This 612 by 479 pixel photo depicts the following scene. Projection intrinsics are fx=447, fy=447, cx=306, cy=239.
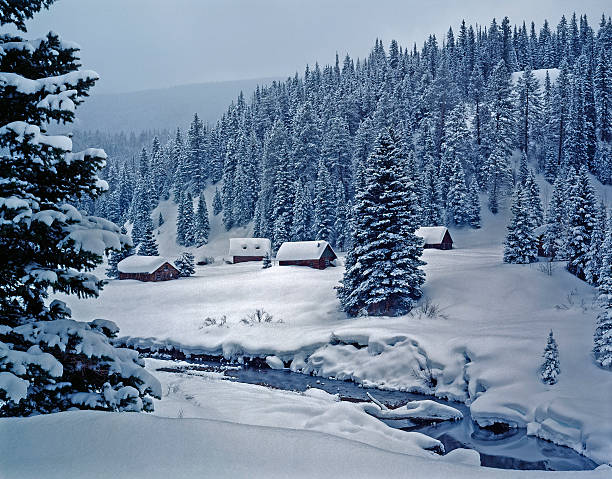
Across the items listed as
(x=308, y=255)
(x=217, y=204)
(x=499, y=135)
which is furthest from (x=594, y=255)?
(x=217, y=204)

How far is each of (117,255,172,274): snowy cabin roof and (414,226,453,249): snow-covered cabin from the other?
37.1m

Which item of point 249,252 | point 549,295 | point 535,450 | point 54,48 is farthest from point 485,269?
point 249,252

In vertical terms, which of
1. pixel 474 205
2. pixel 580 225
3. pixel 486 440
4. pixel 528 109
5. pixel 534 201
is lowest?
pixel 486 440

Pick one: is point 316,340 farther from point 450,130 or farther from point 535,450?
point 450,130

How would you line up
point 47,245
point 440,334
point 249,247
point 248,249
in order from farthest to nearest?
point 249,247
point 248,249
point 440,334
point 47,245

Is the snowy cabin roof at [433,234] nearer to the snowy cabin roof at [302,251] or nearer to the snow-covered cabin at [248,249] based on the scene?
the snowy cabin roof at [302,251]

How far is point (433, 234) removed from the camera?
63.3 metres

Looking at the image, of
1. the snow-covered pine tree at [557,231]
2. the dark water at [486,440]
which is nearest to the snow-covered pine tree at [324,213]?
the snow-covered pine tree at [557,231]

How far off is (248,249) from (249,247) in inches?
16.0

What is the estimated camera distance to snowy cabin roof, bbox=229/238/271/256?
244 feet

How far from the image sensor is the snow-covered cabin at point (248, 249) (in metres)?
74.1

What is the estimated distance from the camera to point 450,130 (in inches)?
3049

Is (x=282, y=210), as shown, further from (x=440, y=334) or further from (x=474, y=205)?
(x=440, y=334)

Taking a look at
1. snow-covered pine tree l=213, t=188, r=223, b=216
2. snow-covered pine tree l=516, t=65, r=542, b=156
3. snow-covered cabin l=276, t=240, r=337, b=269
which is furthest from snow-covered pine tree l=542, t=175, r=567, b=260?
snow-covered pine tree l=213, t=188, r=223, b=216
